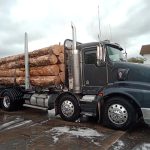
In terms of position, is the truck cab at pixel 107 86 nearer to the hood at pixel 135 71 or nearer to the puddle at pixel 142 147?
the hood at pixel 135 71

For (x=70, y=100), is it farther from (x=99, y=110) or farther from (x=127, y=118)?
(x=127, y=118)

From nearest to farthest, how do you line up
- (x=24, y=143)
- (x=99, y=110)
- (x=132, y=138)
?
(x=24, y=143) < (x=132, y=138) < (x=99, y=110)

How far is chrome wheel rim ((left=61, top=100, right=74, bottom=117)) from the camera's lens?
9.22 m

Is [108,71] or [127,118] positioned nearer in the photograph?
[127,118]

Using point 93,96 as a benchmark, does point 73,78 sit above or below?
above

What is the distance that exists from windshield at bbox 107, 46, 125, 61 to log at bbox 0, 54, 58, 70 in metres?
2.10

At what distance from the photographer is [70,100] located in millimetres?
9273

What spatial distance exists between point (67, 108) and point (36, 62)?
2439mm

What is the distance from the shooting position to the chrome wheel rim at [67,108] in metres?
9.22

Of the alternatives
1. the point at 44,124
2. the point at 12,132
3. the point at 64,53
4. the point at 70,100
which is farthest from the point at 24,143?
the point at 64,53

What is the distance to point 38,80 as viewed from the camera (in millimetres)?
10648

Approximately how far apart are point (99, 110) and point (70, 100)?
49.8 inches

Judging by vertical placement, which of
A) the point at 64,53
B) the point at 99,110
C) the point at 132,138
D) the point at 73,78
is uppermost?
the point at 64,53

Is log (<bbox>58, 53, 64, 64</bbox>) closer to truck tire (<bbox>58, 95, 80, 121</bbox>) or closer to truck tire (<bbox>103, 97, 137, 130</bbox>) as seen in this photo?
truck tire (<bbox>58, 95, 80, 121</bbox>)
